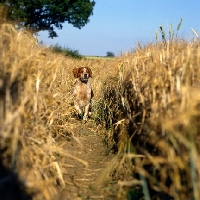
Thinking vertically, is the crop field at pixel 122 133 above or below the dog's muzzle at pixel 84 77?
below

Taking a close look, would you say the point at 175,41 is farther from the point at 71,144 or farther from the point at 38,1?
the point at 38,1

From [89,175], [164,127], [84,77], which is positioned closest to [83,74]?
[84,77]

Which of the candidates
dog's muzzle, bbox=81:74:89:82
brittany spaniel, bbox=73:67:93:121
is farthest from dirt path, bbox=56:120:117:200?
dog's muzzle, bbox=81:74:89:82

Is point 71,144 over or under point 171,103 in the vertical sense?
under

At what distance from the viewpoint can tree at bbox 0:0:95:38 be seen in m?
24.5

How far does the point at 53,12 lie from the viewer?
25.3 m

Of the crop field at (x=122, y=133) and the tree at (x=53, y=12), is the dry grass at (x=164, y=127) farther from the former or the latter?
the tree at (x=53, y=12)

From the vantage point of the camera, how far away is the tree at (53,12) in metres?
24.5

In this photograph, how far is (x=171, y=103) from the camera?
2949 millimetres

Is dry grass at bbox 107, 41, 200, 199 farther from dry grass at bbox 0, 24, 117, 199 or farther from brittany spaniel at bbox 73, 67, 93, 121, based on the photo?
brittany spaniel at bbox 73, 67, 93, 121

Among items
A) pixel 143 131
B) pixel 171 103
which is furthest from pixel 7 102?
pixel 143 131

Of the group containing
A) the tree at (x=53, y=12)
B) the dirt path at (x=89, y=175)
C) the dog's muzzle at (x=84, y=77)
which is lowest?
the dirt path at (x=89, y=175)

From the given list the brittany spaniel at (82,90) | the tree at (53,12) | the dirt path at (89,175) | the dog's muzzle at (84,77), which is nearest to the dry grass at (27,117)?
the dirt path at (89,175)

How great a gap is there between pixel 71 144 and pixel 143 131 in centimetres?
212
